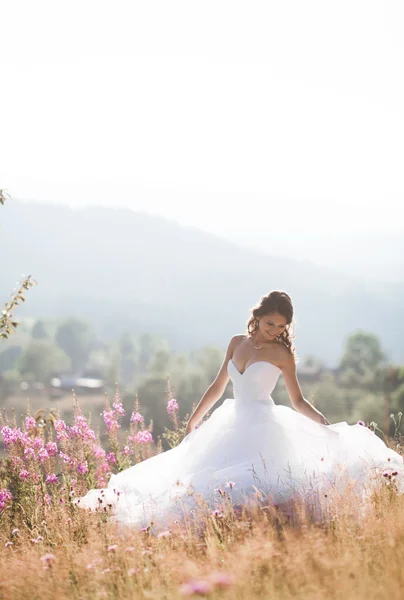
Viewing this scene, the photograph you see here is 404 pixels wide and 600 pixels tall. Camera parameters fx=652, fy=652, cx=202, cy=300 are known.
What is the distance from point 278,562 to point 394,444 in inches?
173

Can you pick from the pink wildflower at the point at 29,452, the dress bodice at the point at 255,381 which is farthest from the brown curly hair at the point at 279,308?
the pink wildflower at the point at 29,452

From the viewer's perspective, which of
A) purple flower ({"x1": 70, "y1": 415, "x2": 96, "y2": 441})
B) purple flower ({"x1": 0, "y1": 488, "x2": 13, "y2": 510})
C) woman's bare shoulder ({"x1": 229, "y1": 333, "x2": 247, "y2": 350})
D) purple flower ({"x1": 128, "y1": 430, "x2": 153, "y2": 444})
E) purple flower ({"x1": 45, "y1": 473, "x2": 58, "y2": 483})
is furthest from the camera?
purple flower ({"x1": 128, "y1": 430, "x2": 153, "y2": 444})

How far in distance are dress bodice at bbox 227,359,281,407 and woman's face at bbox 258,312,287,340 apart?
286mm

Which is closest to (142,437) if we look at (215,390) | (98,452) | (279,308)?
(98,452)

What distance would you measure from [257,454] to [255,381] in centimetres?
77

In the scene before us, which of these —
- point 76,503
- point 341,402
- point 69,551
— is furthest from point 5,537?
point 341,402

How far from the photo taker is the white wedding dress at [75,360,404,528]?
18.9 ft

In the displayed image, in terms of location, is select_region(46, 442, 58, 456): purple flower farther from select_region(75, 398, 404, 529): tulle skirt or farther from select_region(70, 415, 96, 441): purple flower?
select_region(75, 398, 404, 529): tulle skirt

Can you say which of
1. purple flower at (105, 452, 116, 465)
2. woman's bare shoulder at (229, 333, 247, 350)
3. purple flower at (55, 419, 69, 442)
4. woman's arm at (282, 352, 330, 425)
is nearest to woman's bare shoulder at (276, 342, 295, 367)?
woman's arm at (282, 352, 330, 425)

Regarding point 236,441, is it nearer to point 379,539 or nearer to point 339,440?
point 339,440

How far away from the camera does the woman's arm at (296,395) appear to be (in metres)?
6.46

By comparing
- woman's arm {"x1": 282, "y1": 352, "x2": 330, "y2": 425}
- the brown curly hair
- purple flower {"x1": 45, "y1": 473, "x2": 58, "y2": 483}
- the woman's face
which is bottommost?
purple flower {"x1": 45, "y1": 473, "x2": 58, "y2": 483}

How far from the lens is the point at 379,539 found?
435 centimetres

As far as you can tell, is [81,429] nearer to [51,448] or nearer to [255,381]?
[51,448]
